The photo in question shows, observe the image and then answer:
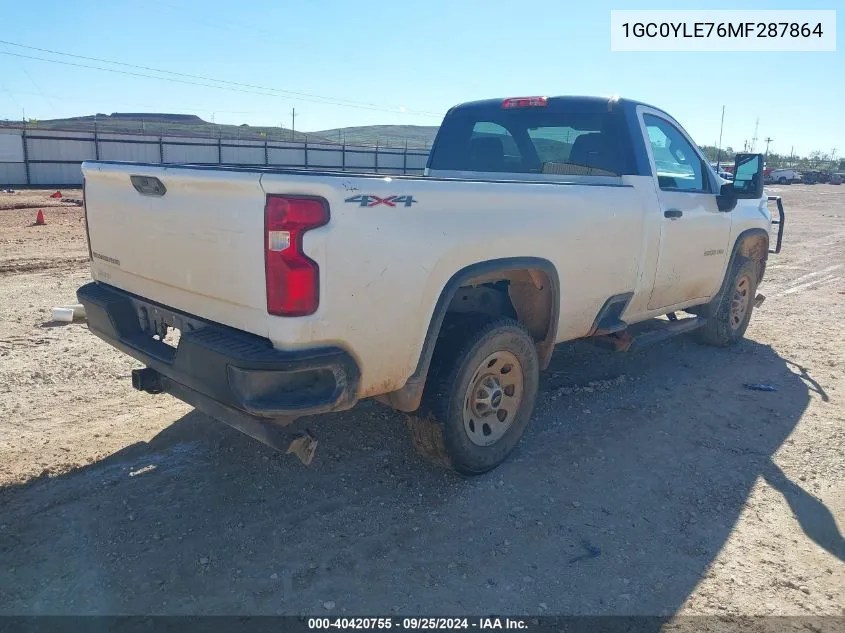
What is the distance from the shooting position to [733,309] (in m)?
6.54

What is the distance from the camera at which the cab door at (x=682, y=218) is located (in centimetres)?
489

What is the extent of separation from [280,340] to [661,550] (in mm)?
2118

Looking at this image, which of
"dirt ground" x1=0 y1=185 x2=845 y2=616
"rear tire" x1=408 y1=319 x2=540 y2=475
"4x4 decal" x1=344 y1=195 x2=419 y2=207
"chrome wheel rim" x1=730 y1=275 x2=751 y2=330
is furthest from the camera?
"chrome wheel rim" x1=730 y1=275 x2=751 y2=330

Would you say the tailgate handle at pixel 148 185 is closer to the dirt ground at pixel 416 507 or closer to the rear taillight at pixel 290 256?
the rear taillight at pixel 290 256

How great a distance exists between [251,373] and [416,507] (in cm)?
134

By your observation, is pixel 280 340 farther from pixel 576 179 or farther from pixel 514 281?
pixel 576 179

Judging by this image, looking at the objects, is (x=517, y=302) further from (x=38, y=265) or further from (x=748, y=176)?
(x=38, y=265)

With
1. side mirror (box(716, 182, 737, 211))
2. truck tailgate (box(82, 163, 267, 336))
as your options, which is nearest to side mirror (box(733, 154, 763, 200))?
side mirror (box(716, 182, 737, 211))

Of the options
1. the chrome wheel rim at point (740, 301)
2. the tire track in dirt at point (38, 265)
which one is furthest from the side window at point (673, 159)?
the tire track in dirt at point (38, 265)

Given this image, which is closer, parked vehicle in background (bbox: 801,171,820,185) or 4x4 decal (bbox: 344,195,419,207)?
4x4 decal (bbox: 344,195,419,207)

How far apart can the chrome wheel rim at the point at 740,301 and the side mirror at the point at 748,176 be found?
1.19 m

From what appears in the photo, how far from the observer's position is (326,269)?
2732 mm

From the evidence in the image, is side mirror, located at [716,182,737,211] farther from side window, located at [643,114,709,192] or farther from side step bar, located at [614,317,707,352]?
side step bar, located at [614,317,707,352]

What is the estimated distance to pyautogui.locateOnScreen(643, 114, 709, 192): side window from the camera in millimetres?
4988
